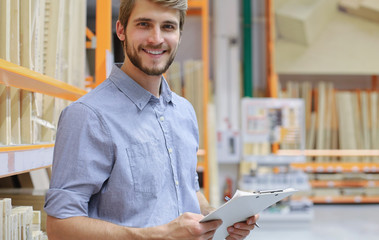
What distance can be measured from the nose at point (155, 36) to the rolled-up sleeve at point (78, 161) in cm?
32

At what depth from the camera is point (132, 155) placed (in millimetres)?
1464

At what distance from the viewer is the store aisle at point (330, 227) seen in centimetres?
620

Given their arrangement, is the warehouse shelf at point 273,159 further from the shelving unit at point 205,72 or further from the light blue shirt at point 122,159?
the light blue shirt at point 122,159

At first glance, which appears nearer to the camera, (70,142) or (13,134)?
(70,142)

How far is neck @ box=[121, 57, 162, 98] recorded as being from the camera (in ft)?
5.25

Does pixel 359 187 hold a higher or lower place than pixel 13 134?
lower

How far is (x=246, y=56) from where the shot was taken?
9.62 metres

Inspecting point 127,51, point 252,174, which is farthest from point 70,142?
point 252,174

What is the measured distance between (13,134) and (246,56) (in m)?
8.13

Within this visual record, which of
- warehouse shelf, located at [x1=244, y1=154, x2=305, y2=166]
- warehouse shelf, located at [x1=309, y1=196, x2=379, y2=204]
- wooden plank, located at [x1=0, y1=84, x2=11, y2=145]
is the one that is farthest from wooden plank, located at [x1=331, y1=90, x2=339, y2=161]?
wooden plank, located at [x1=0, y1=84, x2=11, y2=145]

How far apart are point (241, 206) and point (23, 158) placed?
85 cm

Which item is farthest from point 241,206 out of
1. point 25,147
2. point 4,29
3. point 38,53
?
point 38,53

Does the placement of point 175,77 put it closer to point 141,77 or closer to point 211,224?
point 141,77

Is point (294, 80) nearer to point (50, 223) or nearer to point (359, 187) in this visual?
point (359, 187)
